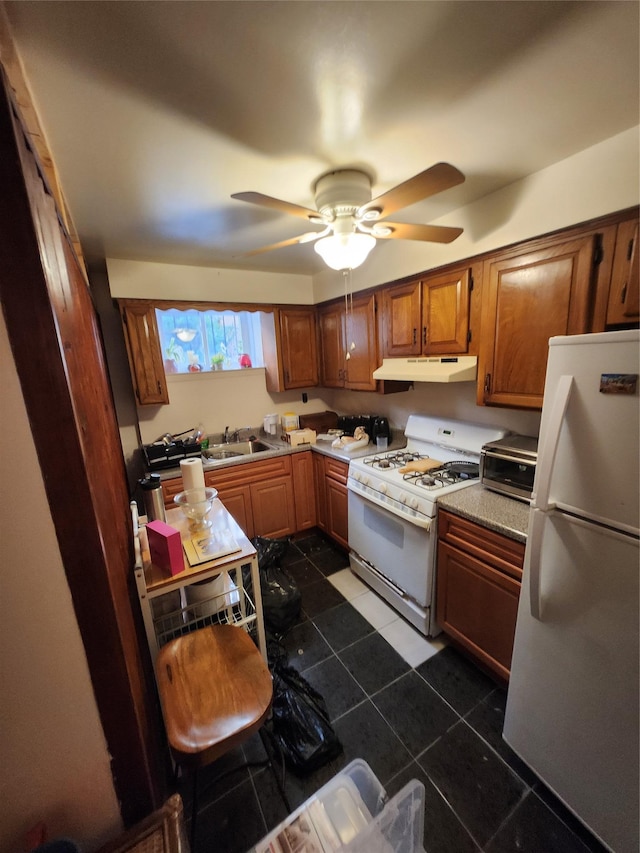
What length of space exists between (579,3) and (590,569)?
57.8 inches

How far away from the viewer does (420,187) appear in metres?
1.09

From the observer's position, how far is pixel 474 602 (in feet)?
5.29

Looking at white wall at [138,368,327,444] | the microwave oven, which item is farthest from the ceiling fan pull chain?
the microwave oven

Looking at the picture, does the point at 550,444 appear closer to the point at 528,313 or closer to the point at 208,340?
the point at 528,313

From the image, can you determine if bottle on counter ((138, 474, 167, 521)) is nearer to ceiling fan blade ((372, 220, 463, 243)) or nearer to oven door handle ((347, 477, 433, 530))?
oven door handle ((347, 477, 433, 530))

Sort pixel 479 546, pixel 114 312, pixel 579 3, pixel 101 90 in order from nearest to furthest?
pixel 579 3 < pixel 101 90 < pixel 479 546 < pixel 114 312

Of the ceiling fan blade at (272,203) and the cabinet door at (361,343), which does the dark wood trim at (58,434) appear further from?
the cabinet door at (361,343)

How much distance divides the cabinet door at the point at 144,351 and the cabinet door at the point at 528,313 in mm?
2239

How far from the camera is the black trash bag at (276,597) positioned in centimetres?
192

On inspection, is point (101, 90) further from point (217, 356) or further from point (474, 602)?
point (474, 602)

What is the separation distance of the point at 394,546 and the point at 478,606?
0.53 metres

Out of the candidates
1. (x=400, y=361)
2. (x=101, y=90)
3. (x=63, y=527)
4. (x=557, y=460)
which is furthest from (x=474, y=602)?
(x=101, y=90)

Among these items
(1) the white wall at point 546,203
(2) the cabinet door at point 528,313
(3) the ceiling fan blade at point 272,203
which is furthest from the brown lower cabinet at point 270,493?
(3) the ceiling fan blade at point 272,203

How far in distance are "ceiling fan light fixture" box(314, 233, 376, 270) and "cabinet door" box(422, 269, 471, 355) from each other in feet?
2.16
